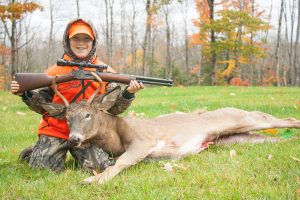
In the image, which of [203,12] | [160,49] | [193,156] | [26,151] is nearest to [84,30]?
[26,151]

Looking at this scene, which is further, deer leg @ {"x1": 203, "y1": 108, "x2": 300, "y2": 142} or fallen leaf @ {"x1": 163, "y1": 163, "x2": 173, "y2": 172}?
deer leg @ {"x1": 203, "y1": 108, "x2": 300, "y2": 142}

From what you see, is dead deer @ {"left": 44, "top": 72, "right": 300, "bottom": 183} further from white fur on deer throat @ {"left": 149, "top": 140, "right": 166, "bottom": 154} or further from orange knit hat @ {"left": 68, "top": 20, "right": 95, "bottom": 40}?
orange knit hat @ {"left": 68, "top": 20, "right": 95, "bottom": 40}

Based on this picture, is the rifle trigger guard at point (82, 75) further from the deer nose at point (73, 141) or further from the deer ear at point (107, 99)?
the deer nose at point (73, 141)

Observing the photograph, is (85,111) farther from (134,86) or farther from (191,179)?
(191,179)

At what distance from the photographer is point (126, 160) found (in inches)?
175

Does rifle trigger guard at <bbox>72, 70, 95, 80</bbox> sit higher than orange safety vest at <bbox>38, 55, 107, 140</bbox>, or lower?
higher

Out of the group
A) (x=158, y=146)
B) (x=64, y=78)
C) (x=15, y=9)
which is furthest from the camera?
(x=15, y=9)

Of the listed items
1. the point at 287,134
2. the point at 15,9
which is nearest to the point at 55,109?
the point at 287,134

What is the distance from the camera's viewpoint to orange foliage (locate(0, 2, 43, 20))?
22016 millimetres

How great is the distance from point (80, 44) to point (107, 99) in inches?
33.5

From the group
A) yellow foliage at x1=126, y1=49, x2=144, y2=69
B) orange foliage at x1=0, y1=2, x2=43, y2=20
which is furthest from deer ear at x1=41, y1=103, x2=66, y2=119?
yellow foliage at x1=126, y1=49, x2=144, y2=69

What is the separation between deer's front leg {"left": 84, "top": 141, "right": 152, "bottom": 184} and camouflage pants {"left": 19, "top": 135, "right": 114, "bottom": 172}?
0.26 metres

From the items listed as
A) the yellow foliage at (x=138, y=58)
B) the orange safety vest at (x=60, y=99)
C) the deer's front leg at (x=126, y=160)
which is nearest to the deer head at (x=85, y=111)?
the orange safety vest at (x=60, y=99)

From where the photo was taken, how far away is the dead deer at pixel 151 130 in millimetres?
4393
